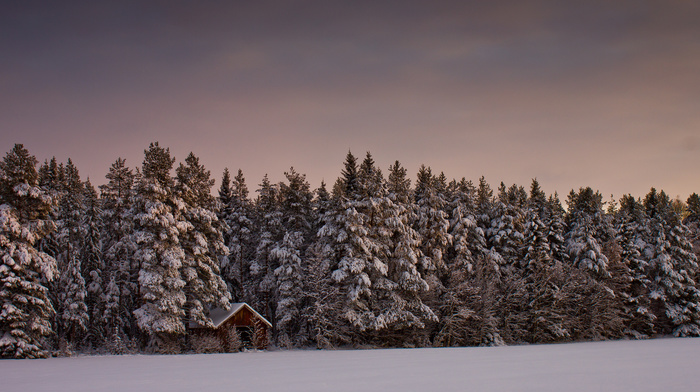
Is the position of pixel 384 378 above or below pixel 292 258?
below

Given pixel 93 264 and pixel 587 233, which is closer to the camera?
pixel 93 264

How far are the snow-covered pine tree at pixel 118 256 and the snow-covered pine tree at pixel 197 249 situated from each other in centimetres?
453

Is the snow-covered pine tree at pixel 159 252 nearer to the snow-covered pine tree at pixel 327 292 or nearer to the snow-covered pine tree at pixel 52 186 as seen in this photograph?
the snow-covered pine tree at pixel 52 186

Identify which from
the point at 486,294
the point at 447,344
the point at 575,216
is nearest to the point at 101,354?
the point at 447,344

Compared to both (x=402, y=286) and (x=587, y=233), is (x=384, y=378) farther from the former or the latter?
(x=587, y=233)

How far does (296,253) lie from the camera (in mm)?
47406

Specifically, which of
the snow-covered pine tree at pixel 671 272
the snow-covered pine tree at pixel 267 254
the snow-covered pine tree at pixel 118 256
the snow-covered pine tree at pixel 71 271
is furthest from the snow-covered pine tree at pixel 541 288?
the snow-covered pine tree at pixel 71 271

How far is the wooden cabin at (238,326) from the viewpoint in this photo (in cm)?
4150

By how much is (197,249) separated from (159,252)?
304 cm

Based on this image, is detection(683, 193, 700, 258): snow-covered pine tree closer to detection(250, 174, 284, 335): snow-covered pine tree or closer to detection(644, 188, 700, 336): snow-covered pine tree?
detection(644, 188, 700, 336): snow-covered pine tree

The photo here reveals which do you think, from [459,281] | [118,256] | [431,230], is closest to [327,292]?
[431,230]

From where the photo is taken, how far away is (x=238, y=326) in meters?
43.2

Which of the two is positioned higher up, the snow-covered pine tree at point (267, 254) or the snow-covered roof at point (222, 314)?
the snow-covered pine tree at point (267, 254)

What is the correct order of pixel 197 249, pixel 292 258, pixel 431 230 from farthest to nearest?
1. pixel 431 230
2. pixel 292 258
3. pixel 197 249
